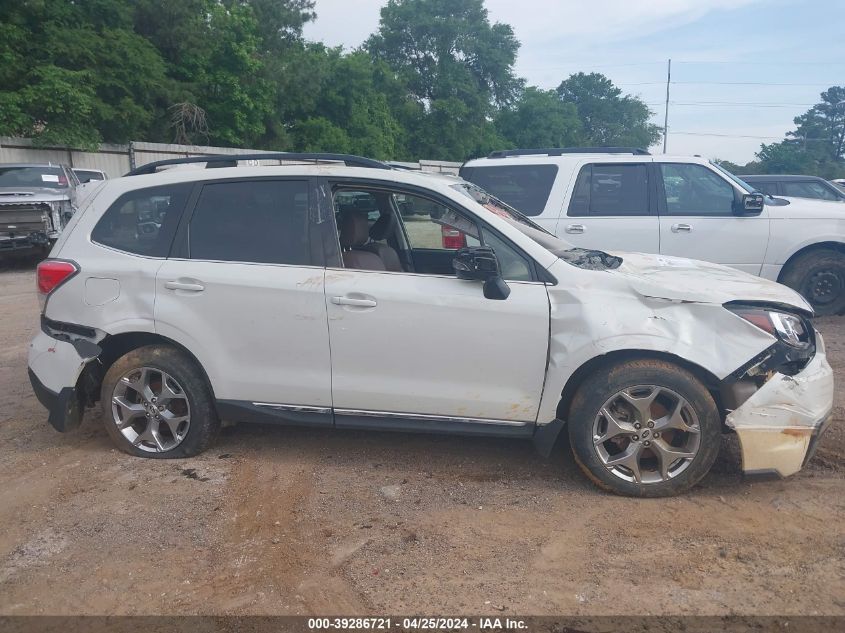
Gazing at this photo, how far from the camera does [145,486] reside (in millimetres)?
4219

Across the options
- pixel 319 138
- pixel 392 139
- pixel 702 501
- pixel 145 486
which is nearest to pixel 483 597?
pixel 702 501

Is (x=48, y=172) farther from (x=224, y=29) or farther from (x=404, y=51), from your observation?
(x=404, y=51)

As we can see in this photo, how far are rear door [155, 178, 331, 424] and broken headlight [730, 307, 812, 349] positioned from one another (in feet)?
7.80

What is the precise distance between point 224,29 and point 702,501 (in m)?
32.9

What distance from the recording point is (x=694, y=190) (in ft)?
25.6

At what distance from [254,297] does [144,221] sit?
100 centimetres

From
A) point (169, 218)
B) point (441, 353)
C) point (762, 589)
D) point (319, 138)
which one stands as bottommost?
point (762, 589)

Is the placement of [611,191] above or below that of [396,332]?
above

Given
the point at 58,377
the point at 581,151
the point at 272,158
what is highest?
the point at 581,151

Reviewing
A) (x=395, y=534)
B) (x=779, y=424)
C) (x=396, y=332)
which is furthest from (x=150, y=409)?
(x=779, y=424)

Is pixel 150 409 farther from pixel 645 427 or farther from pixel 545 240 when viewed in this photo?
pixel 645 427

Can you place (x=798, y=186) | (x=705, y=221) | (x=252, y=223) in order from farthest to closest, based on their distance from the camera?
1. (x=798, y=186)
2. (x=705, y=221)
3. (x=252, y=223)

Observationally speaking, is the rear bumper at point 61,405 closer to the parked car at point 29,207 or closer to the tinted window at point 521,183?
the tinted window at point 521,183

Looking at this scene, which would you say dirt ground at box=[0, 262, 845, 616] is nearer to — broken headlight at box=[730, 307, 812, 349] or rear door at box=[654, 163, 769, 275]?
broken headlight at box=[730, 307, 812, 349]
